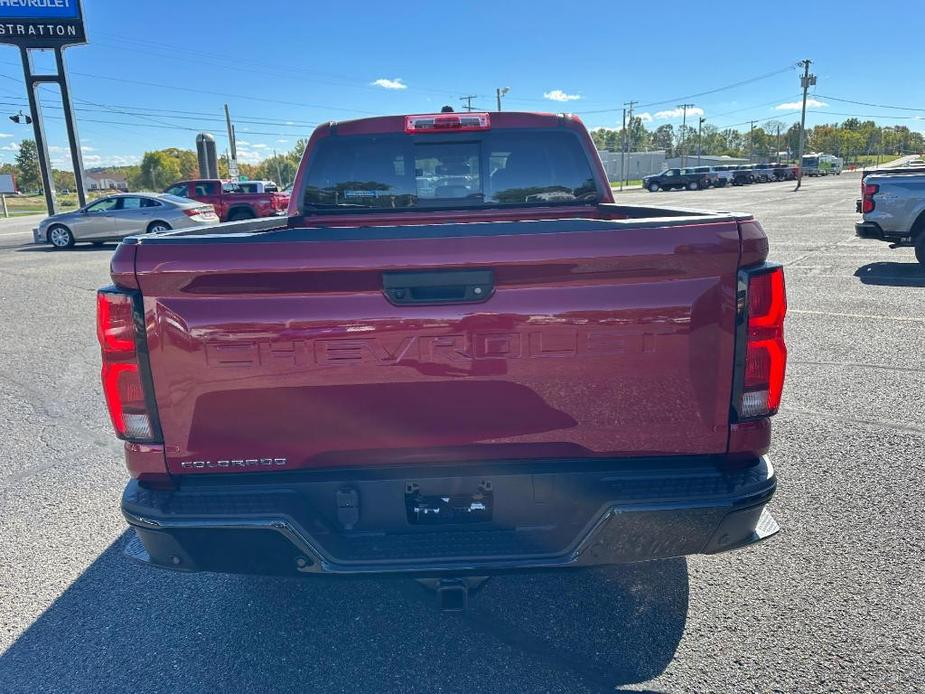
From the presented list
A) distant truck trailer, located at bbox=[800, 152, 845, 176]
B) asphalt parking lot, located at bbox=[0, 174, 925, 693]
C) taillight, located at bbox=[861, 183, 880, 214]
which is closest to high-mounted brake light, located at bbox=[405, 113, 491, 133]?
asphalt parking lot, located at bbox=[0, 174, 925, 693]

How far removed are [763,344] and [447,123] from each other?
2406 mm

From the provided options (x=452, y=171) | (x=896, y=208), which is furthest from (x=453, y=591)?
(x=896, y=208)

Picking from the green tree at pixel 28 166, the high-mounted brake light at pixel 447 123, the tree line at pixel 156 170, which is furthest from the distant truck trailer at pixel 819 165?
the green tree at pixel 28 166

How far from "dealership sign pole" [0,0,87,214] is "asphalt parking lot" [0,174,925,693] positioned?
2876 centimetres

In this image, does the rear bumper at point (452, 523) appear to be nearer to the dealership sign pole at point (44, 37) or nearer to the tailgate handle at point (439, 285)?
the tailgate handle at point (439, 285)

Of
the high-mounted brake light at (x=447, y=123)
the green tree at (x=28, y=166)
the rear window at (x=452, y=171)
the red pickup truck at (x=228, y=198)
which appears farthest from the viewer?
the green tree at (x=28, y=166)

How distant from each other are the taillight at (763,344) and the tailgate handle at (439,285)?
0.83 m

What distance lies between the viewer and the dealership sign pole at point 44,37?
26688 millimetres

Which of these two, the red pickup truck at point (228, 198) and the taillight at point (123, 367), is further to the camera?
the red pickup truck at point (228, 198)

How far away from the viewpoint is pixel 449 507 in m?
2.13

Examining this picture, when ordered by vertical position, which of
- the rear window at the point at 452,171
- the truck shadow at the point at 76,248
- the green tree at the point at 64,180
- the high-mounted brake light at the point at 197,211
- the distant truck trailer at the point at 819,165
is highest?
the green tree at the point at 64,180

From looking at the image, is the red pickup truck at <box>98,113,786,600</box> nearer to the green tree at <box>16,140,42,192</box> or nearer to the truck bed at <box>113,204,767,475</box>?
the truck bed at <box>113,204,767,475</box>

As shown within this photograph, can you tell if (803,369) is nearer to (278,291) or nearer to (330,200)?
(330,200)

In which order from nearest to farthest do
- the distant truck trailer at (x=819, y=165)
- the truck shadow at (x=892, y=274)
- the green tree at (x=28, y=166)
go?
the truck shadow at (x=892, y=274) < the distant truck trailer at (x=819, y=165) < the green tree at (x=28, y=166)
